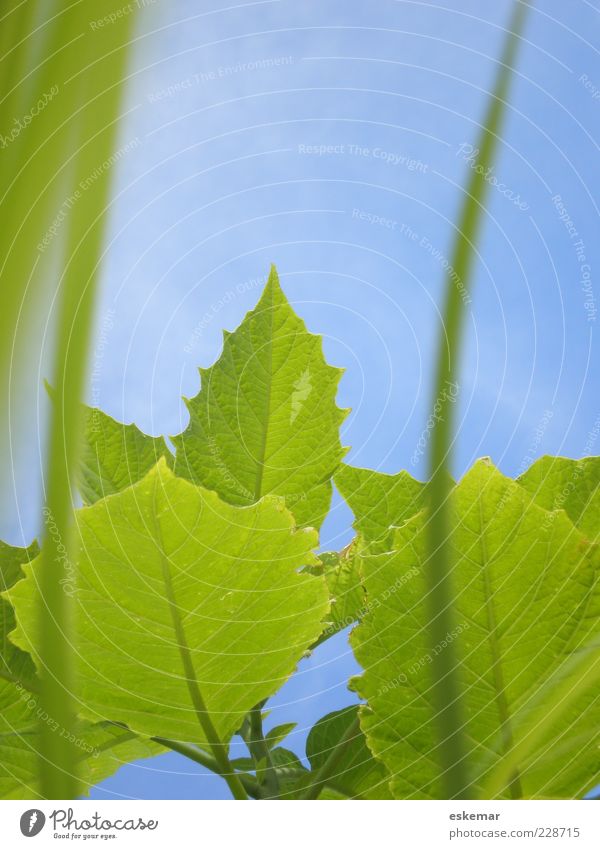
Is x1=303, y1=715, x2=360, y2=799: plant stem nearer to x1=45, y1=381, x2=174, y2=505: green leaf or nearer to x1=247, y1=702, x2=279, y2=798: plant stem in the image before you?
x1=247, y1=702, x2=279, y2=798: plant stem

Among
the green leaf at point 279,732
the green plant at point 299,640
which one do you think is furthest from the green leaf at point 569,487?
the green leaf at point 279,732

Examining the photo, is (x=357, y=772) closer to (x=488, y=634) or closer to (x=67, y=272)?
(x=488, y=634)

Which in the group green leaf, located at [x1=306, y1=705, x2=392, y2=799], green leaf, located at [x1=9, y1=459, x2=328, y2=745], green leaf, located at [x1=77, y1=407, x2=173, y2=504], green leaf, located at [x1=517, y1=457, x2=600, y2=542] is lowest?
green leaf, located at [x1=306, y1=705, x2=392, y2=799]

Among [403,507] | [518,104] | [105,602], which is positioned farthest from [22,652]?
[518,104]

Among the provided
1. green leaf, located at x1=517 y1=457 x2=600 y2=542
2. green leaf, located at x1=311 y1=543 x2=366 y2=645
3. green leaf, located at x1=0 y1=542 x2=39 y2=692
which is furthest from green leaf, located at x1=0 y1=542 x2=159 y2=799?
green leaf, located at x1=517 y1=457 x2=600 y2=542

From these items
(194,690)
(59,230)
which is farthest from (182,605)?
(59,230)

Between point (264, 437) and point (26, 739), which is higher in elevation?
point (264, 437)
